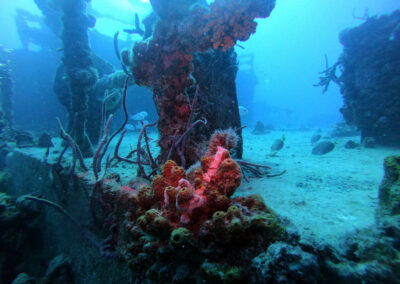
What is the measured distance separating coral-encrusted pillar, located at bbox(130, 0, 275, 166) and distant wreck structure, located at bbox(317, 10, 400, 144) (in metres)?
7.02

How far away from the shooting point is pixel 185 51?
10.9 feet

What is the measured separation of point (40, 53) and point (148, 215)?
2354cm

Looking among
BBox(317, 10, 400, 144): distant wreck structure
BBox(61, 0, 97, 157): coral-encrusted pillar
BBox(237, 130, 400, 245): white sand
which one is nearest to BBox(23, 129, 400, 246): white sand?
BBox(237, 130, 400, 245): white sand

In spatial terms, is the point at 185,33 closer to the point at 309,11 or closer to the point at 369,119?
the point at 369,119

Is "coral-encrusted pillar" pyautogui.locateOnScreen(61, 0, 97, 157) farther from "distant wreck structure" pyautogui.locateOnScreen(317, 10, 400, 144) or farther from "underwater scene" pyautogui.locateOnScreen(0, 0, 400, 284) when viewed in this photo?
"distant wreck structure" pyautogui.locateOnScreen(317, 10, 400, 144)

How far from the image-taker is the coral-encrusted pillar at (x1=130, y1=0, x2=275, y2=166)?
125 inches

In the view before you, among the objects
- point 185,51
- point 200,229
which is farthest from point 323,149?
point 200,229

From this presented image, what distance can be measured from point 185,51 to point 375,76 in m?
8.40

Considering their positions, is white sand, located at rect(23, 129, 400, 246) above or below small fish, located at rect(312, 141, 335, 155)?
below

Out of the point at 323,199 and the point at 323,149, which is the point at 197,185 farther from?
the point at 323,149

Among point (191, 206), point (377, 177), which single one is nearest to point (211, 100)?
point (191, 206)

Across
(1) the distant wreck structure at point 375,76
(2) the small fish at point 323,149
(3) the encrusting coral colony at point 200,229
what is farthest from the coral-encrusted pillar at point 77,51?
(1) the distant wreck structure at point 375,76

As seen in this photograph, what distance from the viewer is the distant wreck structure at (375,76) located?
22.6 ft

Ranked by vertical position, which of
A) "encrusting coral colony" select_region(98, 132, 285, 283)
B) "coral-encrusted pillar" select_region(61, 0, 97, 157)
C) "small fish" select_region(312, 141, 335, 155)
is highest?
"coral-encrusted pillar" select_region(61, 0, 97, 157)
